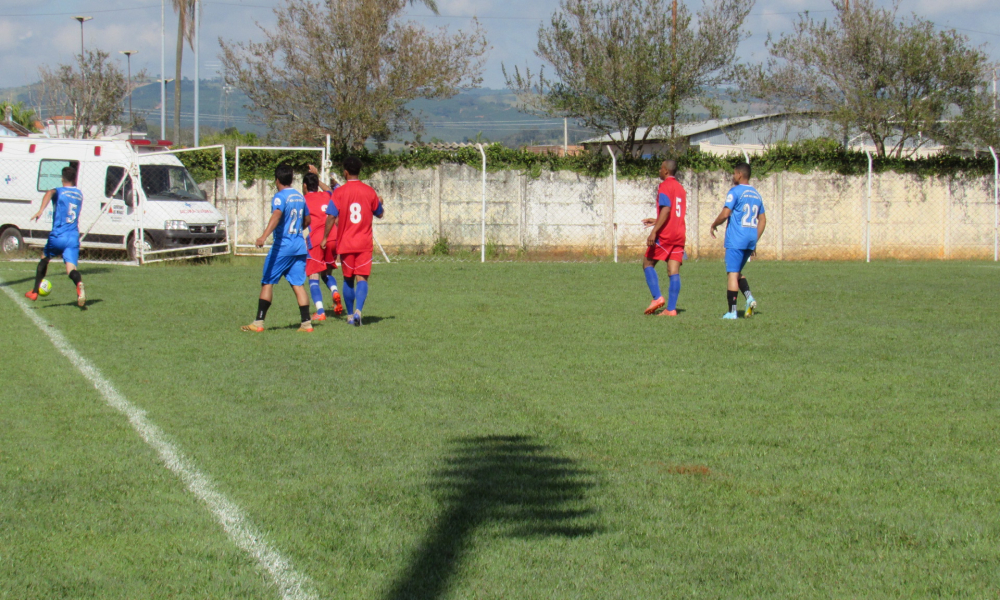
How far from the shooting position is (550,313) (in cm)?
1103

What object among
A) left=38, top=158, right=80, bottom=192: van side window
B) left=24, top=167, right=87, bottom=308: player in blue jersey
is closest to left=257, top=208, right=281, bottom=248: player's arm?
left=24, top=167, right=87, bottom=308: player in blue jersey

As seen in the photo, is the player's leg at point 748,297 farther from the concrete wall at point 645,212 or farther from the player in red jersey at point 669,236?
the concrete wall at point 645,212

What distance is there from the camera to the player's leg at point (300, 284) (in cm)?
949

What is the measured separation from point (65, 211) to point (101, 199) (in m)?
8.06

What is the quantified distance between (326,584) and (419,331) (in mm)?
6348

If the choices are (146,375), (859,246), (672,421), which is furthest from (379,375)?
(859,246)

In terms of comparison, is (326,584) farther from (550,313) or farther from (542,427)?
(550,313)

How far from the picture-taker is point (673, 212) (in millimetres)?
10719

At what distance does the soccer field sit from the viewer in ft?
10.9

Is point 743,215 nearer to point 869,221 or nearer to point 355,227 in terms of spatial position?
point 355,227

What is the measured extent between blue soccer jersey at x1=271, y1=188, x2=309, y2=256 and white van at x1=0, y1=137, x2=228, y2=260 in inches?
388

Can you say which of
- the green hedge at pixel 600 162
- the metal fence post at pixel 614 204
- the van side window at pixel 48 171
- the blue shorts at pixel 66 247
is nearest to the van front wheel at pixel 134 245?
the van side window at pixel 48 171

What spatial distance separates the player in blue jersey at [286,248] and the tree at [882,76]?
1753cm

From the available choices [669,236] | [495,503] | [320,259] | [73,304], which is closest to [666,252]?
[669,236]
